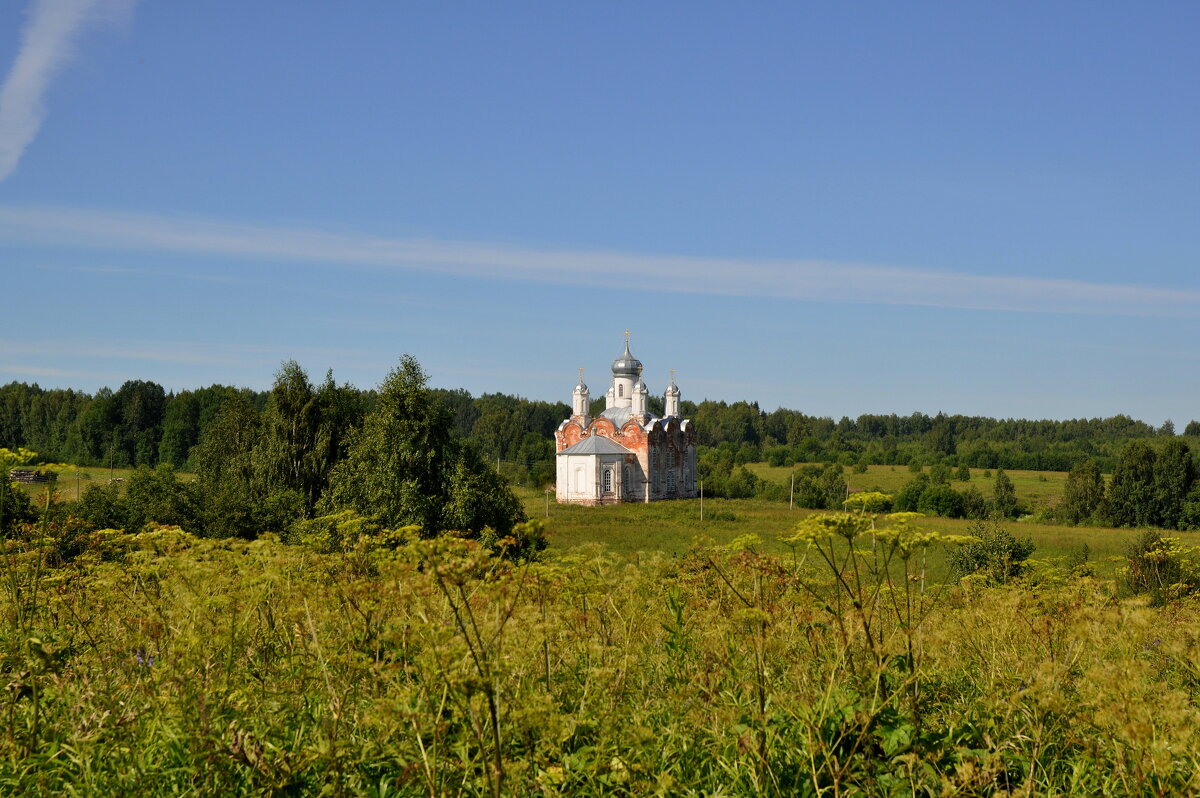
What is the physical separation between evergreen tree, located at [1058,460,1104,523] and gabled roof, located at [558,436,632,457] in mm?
28289

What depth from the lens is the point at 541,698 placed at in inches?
139

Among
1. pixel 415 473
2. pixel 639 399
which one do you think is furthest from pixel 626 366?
pixel 415 473

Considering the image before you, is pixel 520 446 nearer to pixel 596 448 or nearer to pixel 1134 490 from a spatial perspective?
pixel 596 448

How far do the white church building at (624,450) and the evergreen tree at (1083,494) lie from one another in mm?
24625

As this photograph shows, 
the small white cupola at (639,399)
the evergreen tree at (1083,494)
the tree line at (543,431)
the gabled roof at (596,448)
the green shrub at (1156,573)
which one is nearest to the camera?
the green shrub at (1156,573)

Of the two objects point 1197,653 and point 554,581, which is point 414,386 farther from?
point 1197,653

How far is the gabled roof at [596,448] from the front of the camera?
5866 centimetres

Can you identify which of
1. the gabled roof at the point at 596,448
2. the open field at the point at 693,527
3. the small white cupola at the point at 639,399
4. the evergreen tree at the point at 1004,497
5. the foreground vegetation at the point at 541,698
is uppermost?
the small white cupola at the point at 639,399

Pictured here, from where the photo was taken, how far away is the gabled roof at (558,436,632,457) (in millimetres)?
58656

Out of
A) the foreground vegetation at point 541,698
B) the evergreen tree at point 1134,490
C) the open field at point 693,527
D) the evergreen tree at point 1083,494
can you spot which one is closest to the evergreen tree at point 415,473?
the open field at point 693,527

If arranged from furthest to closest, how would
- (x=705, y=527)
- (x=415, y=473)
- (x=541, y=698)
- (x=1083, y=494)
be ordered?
(x=1083, y=494)
(x=705, y=527)
(x=415, y=473)
(x=541, y=698)

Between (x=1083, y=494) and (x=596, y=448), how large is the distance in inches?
1230

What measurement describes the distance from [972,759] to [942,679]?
1.39m

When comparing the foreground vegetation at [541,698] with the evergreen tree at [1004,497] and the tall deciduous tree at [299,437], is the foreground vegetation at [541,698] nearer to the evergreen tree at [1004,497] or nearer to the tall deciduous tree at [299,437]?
the tall deciduous tree at [299,437]
